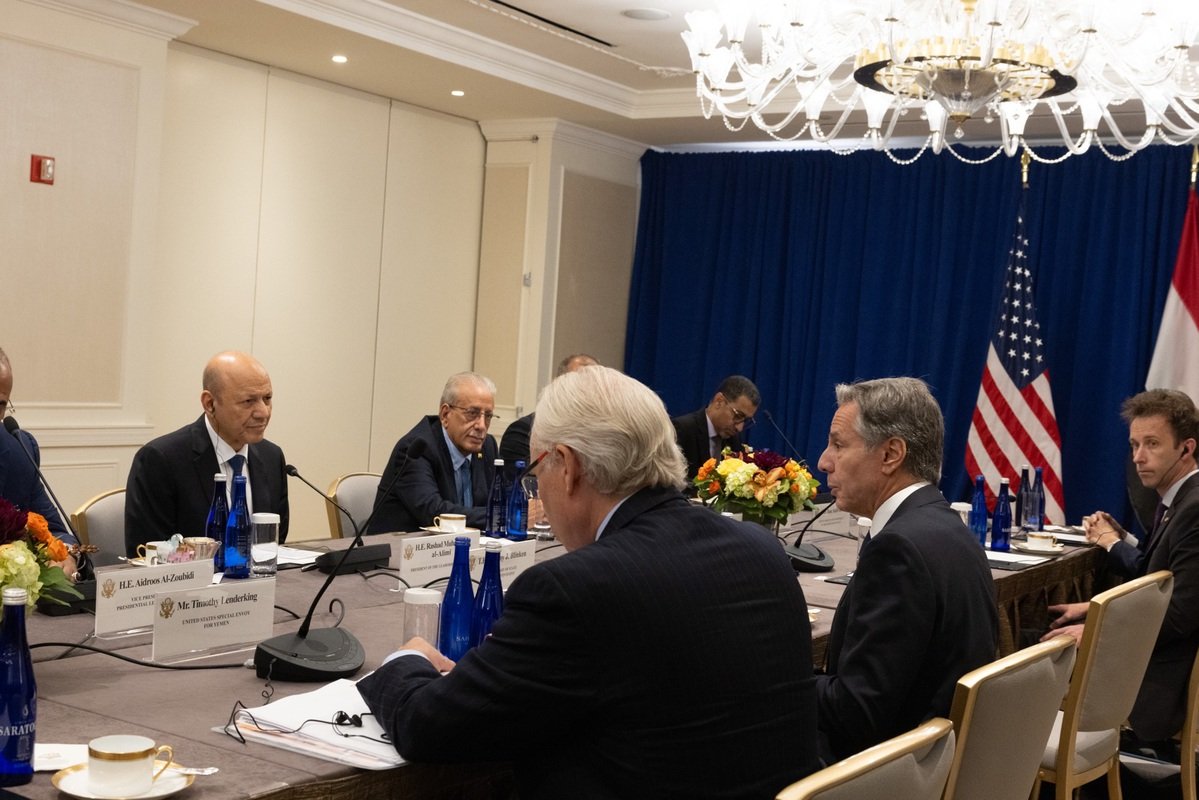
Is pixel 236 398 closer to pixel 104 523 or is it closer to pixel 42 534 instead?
pixel 104 523

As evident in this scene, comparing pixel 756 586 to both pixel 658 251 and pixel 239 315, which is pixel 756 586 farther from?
pixel 658 251

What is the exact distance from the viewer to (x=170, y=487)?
147 inches

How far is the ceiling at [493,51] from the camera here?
588 centimetres

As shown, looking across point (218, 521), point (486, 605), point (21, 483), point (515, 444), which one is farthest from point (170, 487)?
point (515, 444)

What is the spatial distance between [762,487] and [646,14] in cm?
294

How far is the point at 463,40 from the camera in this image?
6445 millimetres

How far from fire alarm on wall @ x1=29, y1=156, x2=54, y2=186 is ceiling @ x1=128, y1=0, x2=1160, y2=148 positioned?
2.74 ft

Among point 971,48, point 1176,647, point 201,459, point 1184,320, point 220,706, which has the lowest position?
point 1176,647

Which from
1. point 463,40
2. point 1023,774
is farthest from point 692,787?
point 463,40

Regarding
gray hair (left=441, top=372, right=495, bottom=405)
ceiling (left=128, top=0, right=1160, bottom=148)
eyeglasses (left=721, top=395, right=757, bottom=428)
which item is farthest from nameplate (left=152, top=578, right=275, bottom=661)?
eyeglasses (left=721, top=395, right=757, bottom=428)

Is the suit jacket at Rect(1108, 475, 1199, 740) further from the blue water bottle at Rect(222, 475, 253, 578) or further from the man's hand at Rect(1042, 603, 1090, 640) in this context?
the blue water bottle at Rect(222, 475, 253, 578)

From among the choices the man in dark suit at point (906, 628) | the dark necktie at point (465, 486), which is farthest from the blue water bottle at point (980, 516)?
the man in dark suit at point (906, 628)

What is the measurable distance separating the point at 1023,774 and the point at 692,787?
854mm

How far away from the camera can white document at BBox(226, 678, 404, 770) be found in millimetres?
1855
